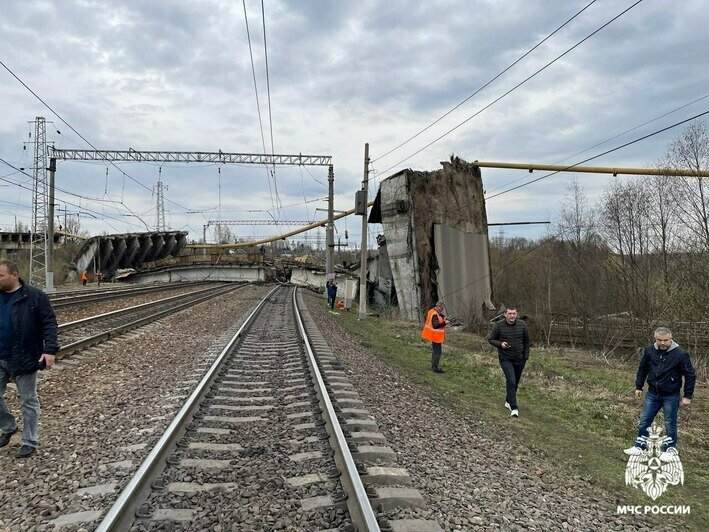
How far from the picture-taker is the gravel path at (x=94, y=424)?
153 inches

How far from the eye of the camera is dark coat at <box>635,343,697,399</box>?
6.12m

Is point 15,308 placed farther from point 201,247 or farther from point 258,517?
point 201,247

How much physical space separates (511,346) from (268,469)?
486cm

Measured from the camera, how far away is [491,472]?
16.6 feet

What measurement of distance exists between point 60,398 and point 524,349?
7179 millimetres

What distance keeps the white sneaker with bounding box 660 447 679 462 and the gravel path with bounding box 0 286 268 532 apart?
6281mm

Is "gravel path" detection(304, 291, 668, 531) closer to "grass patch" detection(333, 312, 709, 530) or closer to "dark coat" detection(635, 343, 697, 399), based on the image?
"grass patch" detection(333, 312, 709, 530)

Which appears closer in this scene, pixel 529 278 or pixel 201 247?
pixel 529 278

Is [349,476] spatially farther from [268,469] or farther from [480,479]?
[480,479]

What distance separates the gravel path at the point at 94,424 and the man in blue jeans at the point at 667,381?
619 centimetres

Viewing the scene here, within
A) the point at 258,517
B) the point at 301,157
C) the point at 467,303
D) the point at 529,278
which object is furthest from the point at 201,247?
the point at 258,517

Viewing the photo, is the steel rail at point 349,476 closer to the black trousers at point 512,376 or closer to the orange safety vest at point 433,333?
the black trousers at point 512,376

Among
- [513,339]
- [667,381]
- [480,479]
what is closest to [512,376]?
[513,339]

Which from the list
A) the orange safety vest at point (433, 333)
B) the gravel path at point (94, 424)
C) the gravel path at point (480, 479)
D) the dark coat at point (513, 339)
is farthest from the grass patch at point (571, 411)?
the gravel path at point (94, 424)
